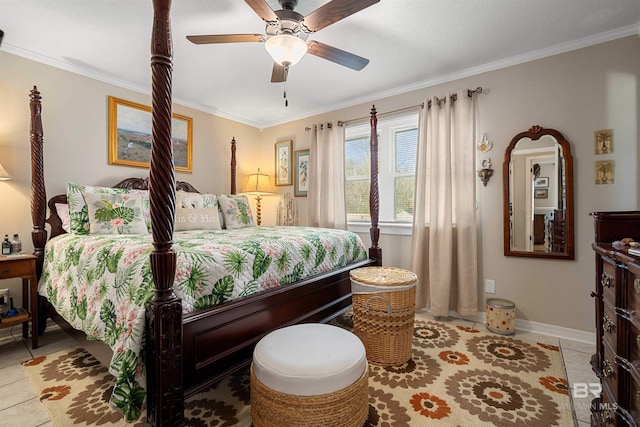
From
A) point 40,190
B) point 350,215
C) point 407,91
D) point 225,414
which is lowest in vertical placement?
point 225,414

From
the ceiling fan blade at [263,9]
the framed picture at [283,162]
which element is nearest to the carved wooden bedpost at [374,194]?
the ceiling fan blade at [263,9]

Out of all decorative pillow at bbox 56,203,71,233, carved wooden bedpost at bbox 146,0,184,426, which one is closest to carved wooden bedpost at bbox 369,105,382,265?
carved wooden bedpost at bbox 146,0,184,426

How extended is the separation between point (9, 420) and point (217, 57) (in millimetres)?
2755

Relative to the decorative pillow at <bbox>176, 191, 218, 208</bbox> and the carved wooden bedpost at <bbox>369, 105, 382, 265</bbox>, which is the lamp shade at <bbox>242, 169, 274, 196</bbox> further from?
the carved wooden bedpost at <bbox>369, 105, 382, 265</bbox>

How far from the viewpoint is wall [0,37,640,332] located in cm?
224

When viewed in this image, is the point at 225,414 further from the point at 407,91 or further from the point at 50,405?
the point at 407,91

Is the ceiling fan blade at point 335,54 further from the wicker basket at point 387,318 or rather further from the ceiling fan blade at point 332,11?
the wicker basket at point 387,318

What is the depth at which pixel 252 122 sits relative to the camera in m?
4.46

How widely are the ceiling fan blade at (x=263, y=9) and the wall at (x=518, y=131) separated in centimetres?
198

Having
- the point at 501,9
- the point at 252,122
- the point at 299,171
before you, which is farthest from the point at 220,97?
the point at 501,9

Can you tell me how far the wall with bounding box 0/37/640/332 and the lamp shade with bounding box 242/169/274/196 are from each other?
1420mm

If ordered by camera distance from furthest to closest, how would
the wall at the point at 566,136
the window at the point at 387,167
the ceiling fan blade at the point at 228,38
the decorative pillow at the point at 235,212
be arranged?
1. the window at the point at 387,167
2. the decorative pillow at the point at 235,212
3. the wall at the point at 566,136
4. the ceiling fan blade at the point at 228,38

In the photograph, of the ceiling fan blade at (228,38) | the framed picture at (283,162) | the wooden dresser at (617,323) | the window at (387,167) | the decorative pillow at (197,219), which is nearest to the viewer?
the wooden dresser at (617,323)

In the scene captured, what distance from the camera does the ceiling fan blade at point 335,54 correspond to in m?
1.95
